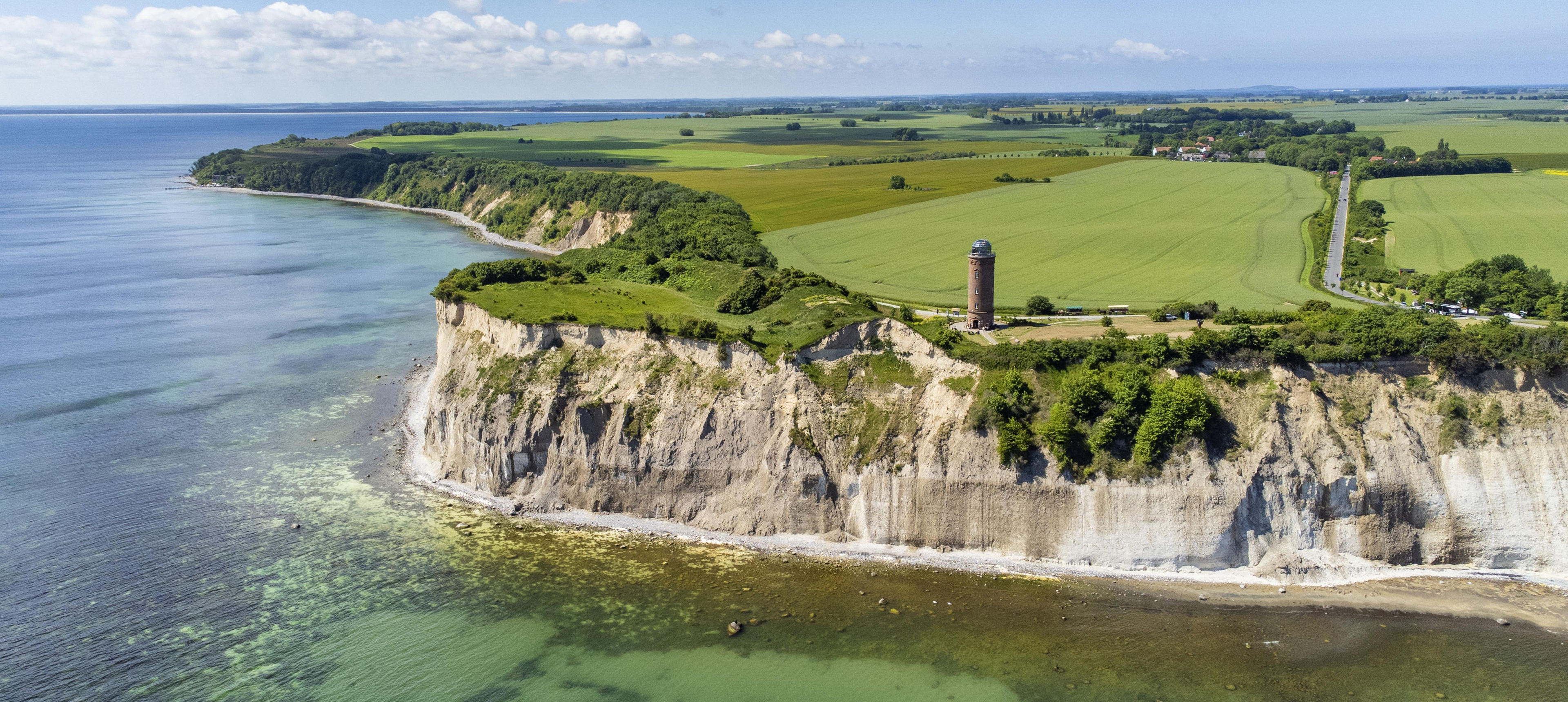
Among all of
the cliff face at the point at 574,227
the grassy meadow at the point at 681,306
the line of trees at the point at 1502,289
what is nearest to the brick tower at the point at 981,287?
the grassy meadow at the point at 681,306

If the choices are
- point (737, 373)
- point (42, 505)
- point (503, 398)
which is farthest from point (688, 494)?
point (42, 505)

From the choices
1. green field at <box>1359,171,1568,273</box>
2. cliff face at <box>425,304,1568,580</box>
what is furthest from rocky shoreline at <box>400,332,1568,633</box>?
green field at <box>1359,171,1568,273</box>

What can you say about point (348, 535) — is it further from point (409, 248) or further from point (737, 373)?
point (409, 248)

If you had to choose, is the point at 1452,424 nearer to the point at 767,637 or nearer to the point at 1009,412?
the point at 1009,412

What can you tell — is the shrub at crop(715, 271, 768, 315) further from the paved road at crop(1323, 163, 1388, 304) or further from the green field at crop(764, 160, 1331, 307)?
the paved road at crop(1323, 163, 1388, 304)

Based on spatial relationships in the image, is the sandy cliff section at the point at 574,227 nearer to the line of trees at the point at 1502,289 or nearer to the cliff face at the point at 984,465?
the cliff face at the point at 984,465

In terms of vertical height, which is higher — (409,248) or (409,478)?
(409,248)
